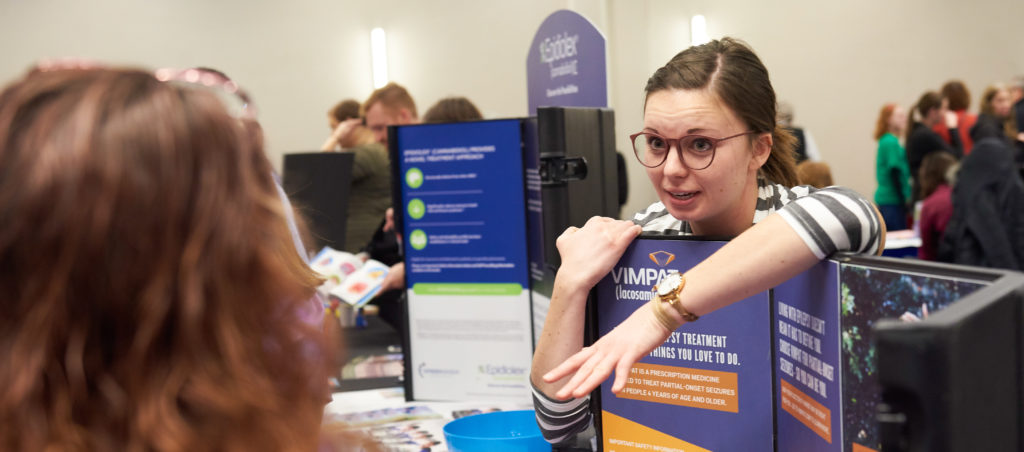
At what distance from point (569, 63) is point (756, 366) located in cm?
170

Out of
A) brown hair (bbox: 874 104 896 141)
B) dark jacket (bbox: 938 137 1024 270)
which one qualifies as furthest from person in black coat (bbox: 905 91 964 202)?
dark jacket (bbox: 938 137 1024 270)

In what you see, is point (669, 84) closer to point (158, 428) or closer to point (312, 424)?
point (312, 424)

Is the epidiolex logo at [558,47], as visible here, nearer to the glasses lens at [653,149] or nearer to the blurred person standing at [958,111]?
the glasses lens at [653,149]

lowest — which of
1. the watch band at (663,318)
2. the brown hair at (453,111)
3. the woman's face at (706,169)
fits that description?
the watch band at (663,318)

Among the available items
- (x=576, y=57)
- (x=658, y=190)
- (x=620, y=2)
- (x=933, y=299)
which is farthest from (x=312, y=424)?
(x=620, y=2)

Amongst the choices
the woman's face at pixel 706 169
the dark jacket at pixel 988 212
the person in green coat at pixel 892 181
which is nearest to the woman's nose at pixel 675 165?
the woman's face at pixel 706 169

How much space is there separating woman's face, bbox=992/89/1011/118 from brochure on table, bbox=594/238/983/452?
7.00m

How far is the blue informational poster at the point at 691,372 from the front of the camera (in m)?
1.24

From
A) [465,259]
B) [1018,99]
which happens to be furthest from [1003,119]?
[465,259]

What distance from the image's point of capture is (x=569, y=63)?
109 inches

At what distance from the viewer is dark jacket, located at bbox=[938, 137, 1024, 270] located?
15.5 feet

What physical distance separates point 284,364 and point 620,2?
25.8 ft

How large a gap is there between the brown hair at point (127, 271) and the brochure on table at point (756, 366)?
659 mm

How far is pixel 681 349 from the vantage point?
129cm
